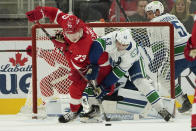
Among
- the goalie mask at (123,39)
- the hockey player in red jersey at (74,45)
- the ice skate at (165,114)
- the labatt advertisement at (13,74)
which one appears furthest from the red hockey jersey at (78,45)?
the labatt advertisement at (13,74)

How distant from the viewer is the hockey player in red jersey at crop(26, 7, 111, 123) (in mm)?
3944

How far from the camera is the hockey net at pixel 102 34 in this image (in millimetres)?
4469

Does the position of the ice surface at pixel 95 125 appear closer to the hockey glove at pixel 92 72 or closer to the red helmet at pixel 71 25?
the hockey glove at pixel 92 72

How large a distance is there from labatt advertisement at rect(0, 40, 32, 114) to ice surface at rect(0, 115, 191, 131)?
145 centimetres

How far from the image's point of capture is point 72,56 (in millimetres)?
4023

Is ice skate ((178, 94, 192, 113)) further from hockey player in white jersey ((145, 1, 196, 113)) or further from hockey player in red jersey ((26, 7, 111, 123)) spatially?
hockey player in red jersey ((26, 7, 111, 123))

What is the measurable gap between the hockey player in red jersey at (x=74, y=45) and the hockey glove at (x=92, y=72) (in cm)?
3

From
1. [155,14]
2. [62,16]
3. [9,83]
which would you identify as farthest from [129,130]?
[9,83]

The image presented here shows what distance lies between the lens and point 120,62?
4156 millimetres

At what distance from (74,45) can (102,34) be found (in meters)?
0.59

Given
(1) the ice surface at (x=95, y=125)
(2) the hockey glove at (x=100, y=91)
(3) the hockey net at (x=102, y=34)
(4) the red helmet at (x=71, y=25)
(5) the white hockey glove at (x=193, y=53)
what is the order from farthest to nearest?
(3) the hockey net at (x=102, y=34)
(2) the hockey glove at (x=100, y=91)
(4) the red helmet at (x=71, y=25)
(1) the ice surface at (x=95, y=125)
(5) the white hockey glove at (x=193, y=53)

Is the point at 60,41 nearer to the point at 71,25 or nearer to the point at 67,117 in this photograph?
the point at 71,25

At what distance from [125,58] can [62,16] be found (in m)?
0.56

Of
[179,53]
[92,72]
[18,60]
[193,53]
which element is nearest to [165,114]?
[92,72]
